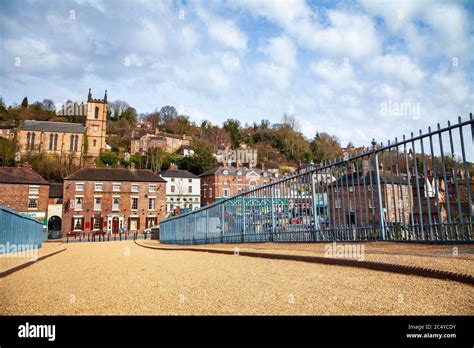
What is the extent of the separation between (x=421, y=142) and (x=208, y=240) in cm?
1025

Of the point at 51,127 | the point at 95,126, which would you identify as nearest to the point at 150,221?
the point at 95,126

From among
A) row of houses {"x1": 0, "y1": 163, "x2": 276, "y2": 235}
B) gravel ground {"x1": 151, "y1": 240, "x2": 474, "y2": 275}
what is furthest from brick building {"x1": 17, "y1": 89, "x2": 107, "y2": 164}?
gravel ground {"x1": 151, "y1": 240, "x2": 474, "y2": 275}

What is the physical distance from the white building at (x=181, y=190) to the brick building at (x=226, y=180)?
1.68m

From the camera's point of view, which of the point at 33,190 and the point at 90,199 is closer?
the point at 33,190

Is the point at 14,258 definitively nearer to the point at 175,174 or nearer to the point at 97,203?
the point at 97,203

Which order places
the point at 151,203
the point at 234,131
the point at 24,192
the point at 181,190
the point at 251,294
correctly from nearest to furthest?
the point at 251,294, the point at 24,192, the point at 151,203, the point at 181,190, the point at 234,131

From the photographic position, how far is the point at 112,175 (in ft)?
156

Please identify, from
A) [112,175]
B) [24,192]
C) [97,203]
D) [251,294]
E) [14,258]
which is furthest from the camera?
[112,175]

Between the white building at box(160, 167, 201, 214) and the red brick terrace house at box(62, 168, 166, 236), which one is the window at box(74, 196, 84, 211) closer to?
the red brick terrace house at box(62, 168, 166, 236)

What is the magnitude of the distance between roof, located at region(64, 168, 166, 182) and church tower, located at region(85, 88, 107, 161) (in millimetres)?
34130

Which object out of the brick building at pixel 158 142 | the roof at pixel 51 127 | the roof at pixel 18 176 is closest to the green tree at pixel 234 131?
the brick building at pixel 158 142

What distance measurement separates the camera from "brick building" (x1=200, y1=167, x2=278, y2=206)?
2356 inches

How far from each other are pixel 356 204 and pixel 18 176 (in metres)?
47.8
